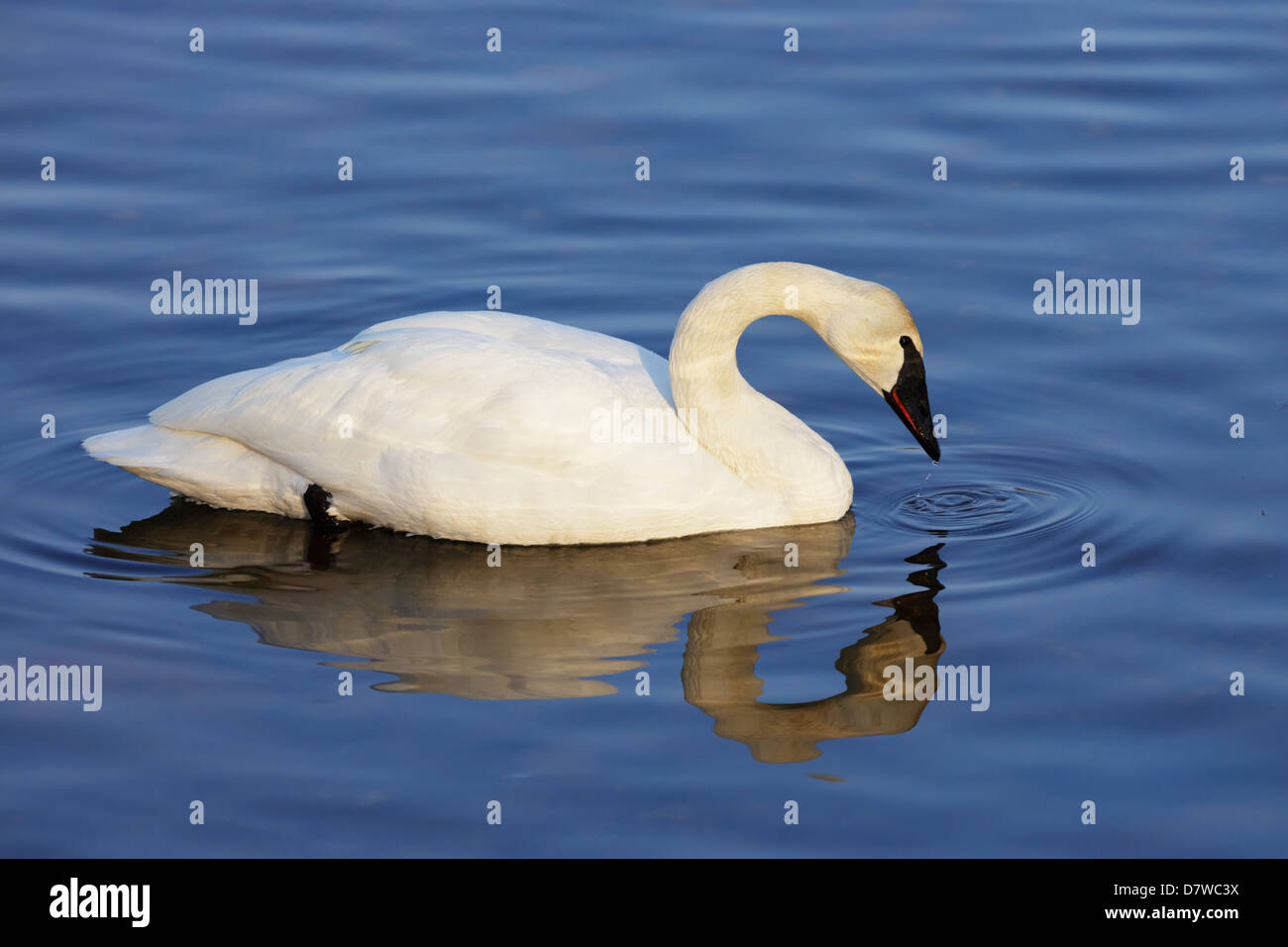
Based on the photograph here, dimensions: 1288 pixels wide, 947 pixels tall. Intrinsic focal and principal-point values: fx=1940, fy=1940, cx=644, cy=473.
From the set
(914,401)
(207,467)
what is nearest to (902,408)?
(914,401)

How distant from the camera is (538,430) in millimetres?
9414

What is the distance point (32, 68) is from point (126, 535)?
730cm

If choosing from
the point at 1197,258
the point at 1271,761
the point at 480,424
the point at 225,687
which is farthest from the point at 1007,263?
the point at 225,687

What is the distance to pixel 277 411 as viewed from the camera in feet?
32.1

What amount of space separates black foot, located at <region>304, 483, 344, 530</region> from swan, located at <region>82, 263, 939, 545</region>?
0.01 meters

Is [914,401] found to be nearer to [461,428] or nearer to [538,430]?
[538,430]

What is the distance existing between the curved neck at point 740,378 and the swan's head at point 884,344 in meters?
0.11

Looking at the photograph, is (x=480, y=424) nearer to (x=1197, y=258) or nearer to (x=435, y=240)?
(x=435, y=240)

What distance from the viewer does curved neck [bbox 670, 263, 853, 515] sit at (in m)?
9.71

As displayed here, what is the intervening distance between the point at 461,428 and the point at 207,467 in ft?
4.79

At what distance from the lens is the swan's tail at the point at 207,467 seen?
10008mm
